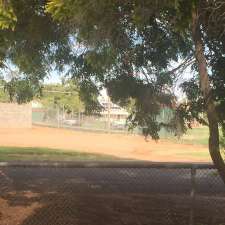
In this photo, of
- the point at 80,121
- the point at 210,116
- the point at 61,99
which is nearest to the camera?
the point at 210,116

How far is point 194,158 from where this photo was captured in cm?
2953

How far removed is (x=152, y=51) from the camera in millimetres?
9164

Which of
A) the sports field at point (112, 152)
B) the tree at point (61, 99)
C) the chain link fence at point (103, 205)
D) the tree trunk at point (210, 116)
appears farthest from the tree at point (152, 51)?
the tree at point (61, 99)

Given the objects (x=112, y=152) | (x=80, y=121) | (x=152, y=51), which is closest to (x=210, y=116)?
(x=152, y=51)

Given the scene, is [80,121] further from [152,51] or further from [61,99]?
[152,51]

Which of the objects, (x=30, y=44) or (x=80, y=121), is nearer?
(x=30, y=44)

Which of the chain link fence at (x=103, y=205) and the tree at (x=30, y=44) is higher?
the tree at (x=30, y=44)

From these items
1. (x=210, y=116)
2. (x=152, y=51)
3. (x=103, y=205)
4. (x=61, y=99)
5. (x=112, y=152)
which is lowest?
(x=112, y=152)

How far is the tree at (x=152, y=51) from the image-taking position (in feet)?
20.2

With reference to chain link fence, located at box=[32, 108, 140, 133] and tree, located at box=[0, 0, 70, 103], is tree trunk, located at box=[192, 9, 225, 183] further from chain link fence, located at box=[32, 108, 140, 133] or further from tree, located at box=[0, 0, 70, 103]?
chain link fence, located at box=[32, 108, 140, 133]

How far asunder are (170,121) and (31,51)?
8.48 ft

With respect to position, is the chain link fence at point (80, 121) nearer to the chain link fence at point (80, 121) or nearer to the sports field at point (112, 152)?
the chain link fence at point (80, 121)

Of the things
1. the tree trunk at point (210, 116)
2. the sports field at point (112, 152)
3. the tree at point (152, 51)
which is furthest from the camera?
the sports field at point (112, 152)

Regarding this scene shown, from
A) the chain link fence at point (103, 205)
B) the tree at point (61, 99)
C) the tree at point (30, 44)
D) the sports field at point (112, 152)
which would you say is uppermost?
the tree at point (61, 99)
